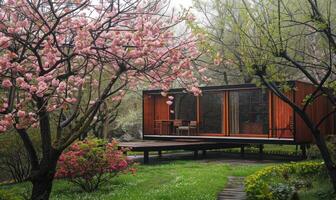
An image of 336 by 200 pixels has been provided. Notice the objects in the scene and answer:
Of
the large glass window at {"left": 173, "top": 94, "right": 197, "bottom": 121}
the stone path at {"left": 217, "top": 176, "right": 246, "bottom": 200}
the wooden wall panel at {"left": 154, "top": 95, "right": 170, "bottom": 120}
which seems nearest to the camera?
the stone path at {"left": 217, "top": 176, "right": 246, "bottom": 200}

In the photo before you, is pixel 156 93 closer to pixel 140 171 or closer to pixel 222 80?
pixel 222 80

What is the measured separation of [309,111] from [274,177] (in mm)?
7114

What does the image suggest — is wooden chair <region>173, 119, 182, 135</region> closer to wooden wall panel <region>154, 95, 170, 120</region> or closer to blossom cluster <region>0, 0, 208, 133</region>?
wooden wall panel <region>154, 95, 170, 120</region>

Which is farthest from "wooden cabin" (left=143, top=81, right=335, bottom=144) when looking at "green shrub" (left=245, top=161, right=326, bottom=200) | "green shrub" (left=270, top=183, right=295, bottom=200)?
"green shrub" (left=270, top=183, right=295, bottom=200)

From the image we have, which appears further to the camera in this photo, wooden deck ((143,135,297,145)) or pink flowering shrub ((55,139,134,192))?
wooden deck ((143,135,297,145))

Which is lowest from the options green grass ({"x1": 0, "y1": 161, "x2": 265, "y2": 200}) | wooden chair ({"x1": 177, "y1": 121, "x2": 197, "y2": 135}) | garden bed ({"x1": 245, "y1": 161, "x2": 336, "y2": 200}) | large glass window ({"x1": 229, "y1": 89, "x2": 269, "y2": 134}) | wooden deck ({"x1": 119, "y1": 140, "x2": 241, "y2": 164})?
green grass ({"x1": 0, "y1": 161, "x2": 265, "y2": 200})

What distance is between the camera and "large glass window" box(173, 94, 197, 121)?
20203 mm

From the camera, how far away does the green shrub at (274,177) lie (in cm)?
823

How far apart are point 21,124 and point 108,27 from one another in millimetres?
1900

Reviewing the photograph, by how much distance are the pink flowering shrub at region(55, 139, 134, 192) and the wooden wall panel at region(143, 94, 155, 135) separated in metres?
10.2

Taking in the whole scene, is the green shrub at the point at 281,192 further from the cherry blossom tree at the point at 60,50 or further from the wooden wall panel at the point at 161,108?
the wooden wall panel at the point at 161,108

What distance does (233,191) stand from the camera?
964 cm

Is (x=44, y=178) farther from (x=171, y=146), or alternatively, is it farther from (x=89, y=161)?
(x=171, y=146)

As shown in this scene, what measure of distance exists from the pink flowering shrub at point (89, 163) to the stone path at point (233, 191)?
2.55 meters
